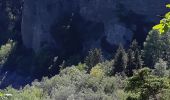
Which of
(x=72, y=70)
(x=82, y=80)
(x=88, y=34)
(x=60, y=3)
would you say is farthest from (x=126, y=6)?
(x=82, y=80)

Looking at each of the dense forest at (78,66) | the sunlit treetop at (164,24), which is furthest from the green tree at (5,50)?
the sunlit treetop at (164,24)

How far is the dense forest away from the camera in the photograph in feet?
132

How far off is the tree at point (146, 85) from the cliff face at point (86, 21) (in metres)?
63.7

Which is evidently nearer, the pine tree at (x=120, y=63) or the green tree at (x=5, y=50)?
the pine tree at (x=120, y=63)

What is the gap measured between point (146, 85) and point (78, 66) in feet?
177

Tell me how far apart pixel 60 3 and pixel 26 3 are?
36.7 ft

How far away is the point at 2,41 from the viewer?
425 feet

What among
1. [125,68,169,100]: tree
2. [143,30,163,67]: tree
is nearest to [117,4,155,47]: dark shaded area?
[143,30,163,67]: tree

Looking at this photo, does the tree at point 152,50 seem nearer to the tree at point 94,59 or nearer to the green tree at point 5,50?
the tree at point 94,59

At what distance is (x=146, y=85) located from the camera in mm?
31172

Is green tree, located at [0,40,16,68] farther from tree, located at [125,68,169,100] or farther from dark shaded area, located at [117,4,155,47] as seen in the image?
tree, located at [125,68,169,100]

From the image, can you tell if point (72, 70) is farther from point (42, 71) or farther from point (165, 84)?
point (165, 84)

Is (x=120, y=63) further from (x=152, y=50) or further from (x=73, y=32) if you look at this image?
Result: (x=73, y=32)

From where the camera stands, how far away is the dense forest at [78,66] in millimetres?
40291
